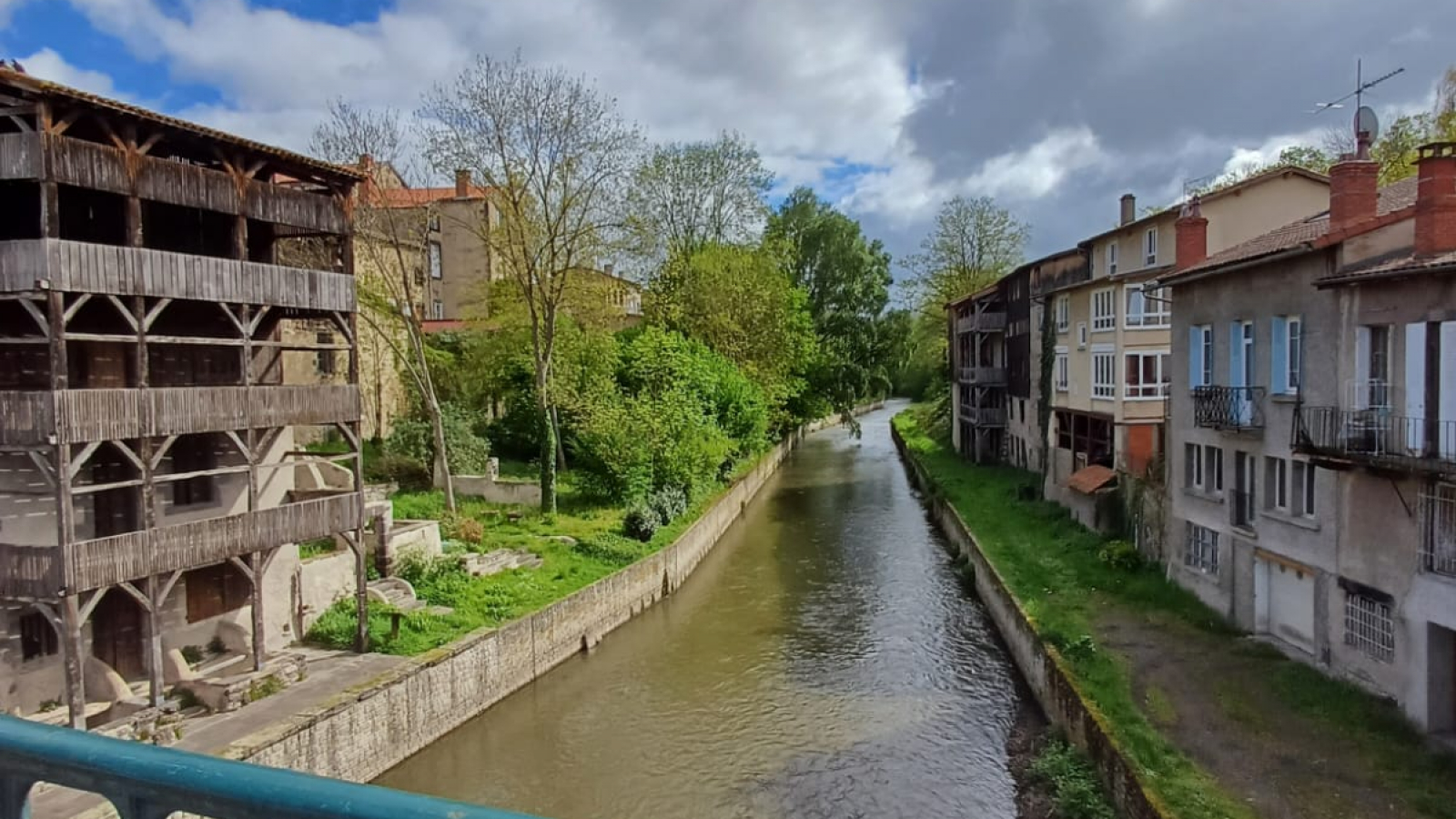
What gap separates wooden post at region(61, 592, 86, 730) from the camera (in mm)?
14859

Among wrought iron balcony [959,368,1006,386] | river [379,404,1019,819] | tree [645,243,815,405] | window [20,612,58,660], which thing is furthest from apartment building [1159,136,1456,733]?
tree [645,243,815,405]

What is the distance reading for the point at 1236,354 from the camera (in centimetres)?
2100

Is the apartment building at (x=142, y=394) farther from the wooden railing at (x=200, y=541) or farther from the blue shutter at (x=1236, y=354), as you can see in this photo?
the blue shutter at (x=1236, y=354)

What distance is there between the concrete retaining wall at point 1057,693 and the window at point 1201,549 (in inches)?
168

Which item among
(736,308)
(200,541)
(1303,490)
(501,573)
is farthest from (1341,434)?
(736,308)

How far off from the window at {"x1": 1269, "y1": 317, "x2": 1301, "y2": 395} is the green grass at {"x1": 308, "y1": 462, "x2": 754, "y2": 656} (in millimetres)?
16511

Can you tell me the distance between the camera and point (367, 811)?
156cm

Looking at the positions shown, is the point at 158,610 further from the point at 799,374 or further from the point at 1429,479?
the point at 799,374

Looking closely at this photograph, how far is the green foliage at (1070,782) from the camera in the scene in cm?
1447

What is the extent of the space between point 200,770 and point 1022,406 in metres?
44.3

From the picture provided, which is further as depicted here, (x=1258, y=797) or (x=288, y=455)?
(x=288, y=455)

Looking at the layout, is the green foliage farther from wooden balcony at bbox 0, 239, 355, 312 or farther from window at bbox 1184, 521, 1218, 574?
wooden balcony at bbox 0, 239, 355, 312

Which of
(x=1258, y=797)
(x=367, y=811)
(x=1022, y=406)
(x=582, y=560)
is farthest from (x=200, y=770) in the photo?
(x=1022, y=406)

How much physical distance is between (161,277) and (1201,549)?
22318 millimetres
